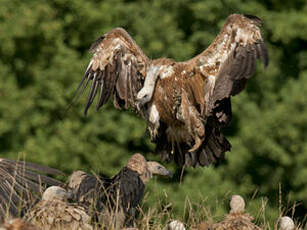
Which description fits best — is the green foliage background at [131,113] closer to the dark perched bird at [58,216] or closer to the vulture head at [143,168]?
the vulture head at [143,168]

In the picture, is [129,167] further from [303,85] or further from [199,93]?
[303,85]

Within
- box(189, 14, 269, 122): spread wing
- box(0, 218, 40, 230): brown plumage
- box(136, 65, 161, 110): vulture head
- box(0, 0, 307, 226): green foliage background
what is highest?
box(189, 14, 269, 122): spread wing

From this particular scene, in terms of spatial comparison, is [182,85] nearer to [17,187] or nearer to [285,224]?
[285,224]

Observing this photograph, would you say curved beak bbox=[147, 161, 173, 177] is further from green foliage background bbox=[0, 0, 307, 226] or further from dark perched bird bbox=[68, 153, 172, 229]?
green foliage background bbox=[0, 0, 307, 226]

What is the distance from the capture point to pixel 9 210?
4.79m

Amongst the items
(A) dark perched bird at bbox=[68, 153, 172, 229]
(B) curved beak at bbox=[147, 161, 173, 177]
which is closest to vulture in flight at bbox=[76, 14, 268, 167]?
(A) dark perched bird at bbox=[68, 153, 172, 229]

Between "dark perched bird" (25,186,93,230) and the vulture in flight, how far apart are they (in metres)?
1.51

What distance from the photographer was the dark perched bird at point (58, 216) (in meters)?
4.77

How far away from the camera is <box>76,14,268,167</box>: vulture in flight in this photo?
565 cm

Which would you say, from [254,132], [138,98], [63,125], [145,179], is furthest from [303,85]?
[138,98]

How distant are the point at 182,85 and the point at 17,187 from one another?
72.7 inches

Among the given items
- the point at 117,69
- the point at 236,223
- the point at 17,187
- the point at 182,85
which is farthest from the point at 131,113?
the point at 236,223

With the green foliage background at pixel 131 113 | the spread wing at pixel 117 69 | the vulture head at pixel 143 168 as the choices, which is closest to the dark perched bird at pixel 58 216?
the spread wing at pixel 117 69

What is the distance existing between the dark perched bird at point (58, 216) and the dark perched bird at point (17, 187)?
12 cm
